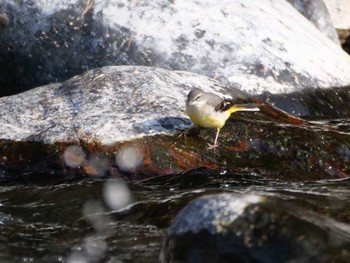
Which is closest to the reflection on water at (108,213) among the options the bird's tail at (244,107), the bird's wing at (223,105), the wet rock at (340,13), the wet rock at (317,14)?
the bird's wing at (223,105)

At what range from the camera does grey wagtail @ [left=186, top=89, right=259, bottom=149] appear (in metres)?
6.63

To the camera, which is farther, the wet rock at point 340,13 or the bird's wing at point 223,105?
the wet rock at point 340,13

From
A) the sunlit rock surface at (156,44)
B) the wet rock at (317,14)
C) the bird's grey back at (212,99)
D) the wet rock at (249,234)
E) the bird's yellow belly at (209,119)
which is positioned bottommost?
the wet rock at (317,14)

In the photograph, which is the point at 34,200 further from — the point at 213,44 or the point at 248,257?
the point at 213,44

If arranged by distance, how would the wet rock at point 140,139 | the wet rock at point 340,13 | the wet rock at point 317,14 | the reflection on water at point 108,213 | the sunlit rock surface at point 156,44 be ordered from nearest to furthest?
the reflection on water at point 108,213 < the wet rock at point 140,139 < the sunlit rock surface at point 156,44 < the wet rock at point 317,14 < the wet rock at point 340,13

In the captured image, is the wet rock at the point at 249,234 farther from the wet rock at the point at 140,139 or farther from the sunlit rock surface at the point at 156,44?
the sunlit rock surface at the point at 156,44

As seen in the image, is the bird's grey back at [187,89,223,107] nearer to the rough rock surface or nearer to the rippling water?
the rough rock surface

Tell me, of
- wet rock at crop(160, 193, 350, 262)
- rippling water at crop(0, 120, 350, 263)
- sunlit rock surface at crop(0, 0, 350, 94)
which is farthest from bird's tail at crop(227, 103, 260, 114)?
wet rock at crop(160, 193, 350, 262)

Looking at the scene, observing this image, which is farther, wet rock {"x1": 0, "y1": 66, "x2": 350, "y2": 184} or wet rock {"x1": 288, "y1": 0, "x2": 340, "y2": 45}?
wet rock {"x1": 288, "y1": 0, "x2": 340, "y2": 45}

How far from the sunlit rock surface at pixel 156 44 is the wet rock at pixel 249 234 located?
463 cm

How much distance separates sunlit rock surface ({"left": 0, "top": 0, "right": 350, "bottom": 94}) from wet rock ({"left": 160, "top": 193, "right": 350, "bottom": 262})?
15.2ft

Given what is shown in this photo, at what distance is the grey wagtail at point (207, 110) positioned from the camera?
21.7 feet

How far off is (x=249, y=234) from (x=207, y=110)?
270 cm

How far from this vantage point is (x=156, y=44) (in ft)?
28.9
